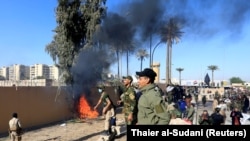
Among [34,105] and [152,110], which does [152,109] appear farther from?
[34,105]

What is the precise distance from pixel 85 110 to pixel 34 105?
11.9 ft

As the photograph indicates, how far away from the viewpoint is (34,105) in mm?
16047

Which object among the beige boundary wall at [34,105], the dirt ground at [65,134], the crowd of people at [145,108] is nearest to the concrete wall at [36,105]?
the beige boundary wall at [34,105]

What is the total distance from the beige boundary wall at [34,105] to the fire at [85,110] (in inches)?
19.7

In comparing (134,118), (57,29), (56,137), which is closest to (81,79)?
(57,29)

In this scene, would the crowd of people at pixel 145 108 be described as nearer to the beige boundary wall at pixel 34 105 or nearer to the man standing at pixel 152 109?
the man standing at pixel 152 109

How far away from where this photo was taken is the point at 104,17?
64.4 ft

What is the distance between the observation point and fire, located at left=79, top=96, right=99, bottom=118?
19.0 metres

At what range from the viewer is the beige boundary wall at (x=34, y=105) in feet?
45.8

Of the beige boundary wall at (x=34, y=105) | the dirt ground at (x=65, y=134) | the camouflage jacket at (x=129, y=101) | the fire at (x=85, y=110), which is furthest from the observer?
the fire at (x=85, y=110)

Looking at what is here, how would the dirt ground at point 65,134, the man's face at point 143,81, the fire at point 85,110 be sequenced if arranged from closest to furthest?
the man's face at point 143,81, the dirt ground at point 65,134, the fire at point 85,110

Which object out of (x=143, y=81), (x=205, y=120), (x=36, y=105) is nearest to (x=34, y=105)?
(x=36, y=105)

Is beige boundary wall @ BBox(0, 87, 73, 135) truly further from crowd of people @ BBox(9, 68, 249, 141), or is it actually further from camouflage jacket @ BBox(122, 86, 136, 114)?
camouflage jacket @ BBox(122, 86, 136, 114)

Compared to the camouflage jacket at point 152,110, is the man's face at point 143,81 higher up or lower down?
higher up
